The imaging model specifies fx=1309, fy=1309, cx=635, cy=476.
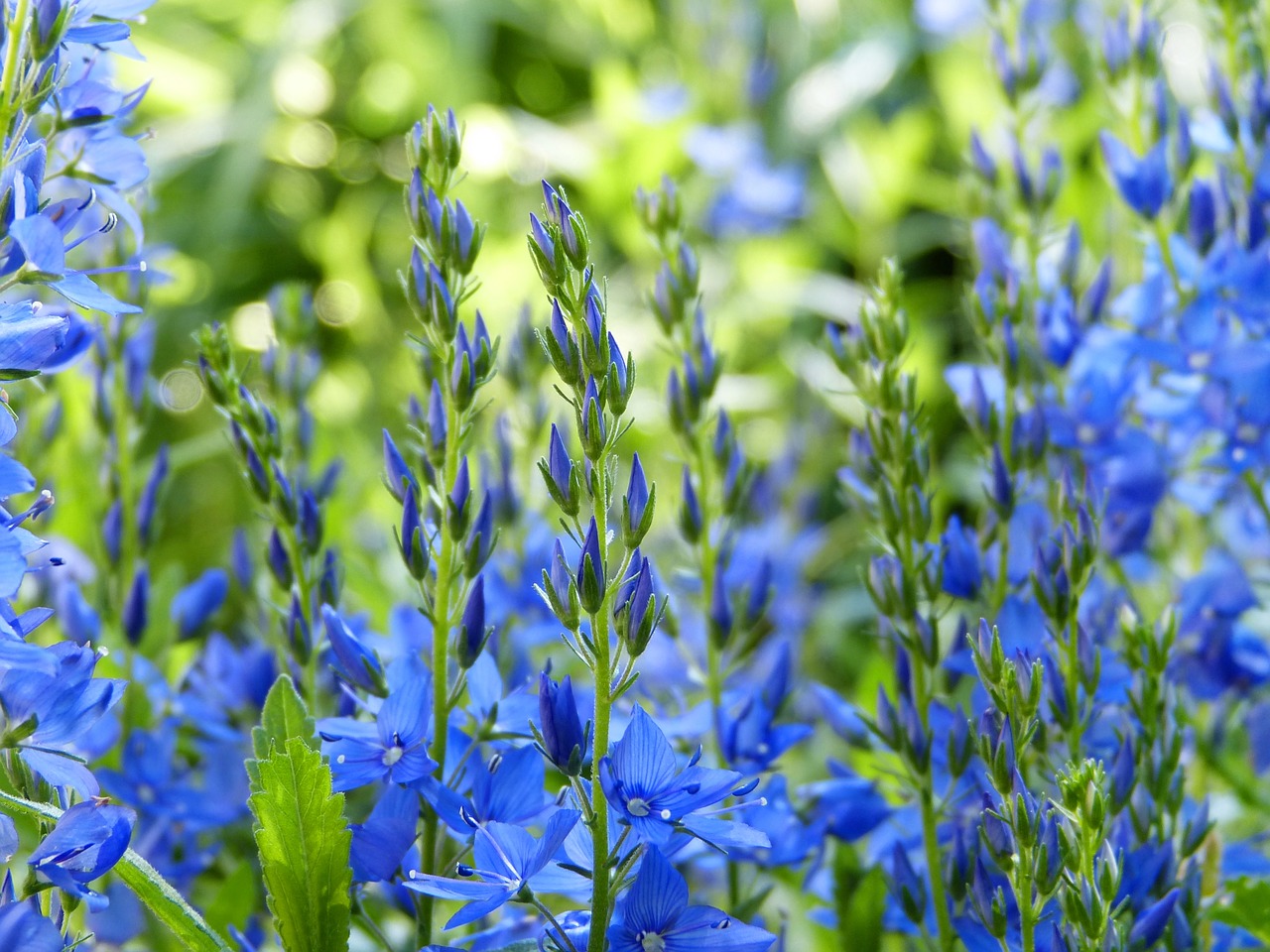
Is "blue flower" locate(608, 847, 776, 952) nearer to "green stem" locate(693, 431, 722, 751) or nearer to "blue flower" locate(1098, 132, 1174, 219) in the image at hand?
"green stem" locate(693, 431, 722, 751)

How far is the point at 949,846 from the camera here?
931mm

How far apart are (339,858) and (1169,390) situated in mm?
817

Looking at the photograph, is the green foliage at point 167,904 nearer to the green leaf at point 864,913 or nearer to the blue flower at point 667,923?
the blue flower at point 667,923

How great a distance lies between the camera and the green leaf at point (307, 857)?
27.5 inches

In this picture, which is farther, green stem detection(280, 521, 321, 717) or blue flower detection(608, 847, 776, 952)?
green stem detection(280, 521, 321, 717)

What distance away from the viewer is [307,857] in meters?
0.71

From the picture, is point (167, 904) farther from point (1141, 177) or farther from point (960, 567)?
point (1141, 177)

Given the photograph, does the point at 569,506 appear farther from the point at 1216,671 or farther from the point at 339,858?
the point at 1216,671

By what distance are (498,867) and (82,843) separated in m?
0.21

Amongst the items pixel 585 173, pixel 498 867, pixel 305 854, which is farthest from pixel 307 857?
pixel 585 173

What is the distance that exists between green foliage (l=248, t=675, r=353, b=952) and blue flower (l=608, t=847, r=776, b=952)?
0.49 ft

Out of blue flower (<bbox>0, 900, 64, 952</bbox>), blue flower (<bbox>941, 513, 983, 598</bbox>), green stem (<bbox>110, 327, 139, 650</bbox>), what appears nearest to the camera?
blue flower (<bbox>0, 900, 64, 952</bbox>)

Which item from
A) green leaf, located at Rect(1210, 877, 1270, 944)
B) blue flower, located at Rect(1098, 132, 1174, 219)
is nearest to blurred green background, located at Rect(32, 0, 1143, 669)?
blue flower, located at Rect(1098, 132, 1174, 219)

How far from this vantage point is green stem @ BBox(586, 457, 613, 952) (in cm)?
68
